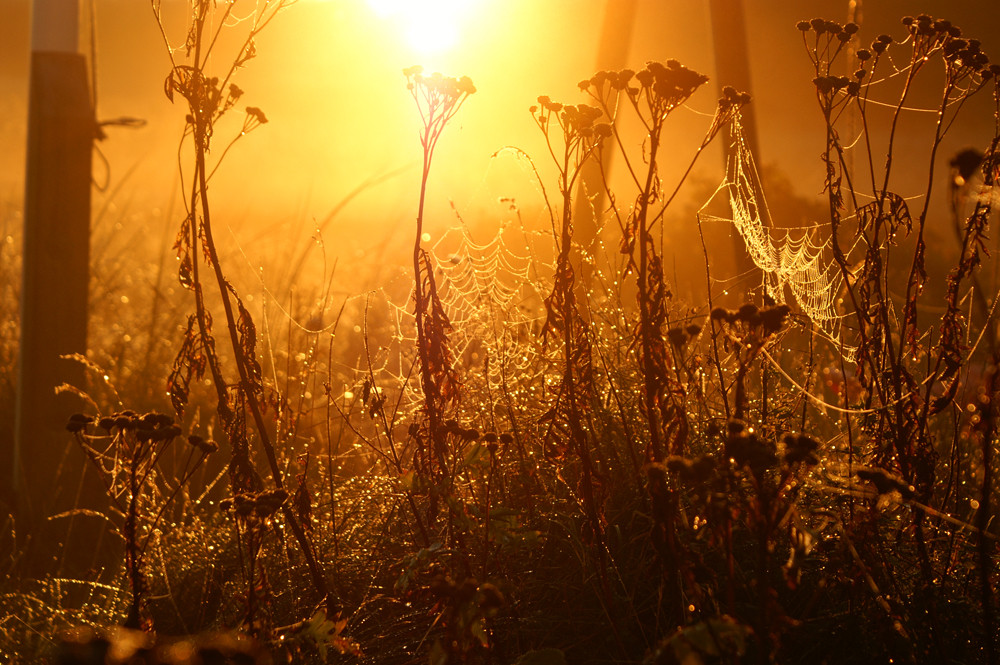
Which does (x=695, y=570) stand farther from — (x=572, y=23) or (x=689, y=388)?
(x=572, y=23)

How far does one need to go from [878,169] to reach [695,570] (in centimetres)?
597

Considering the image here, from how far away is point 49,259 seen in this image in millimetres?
4234

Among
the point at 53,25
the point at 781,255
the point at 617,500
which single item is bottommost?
the point at 617,500

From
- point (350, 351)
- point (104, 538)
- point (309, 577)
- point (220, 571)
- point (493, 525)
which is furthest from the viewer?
point (350, 351)

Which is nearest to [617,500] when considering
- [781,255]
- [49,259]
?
[781,255]

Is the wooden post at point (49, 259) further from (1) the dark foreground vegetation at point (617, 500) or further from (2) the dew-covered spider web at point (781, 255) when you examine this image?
(2) the dew-covered spider web at point (781, 255)

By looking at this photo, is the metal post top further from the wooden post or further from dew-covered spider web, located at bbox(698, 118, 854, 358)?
dew-covered spider web, located at bbox(698, 118, 854, 358)

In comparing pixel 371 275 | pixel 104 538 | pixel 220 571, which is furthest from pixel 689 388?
pixel 371 275

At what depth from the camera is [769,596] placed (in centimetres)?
131

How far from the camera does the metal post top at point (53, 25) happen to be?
4.23m

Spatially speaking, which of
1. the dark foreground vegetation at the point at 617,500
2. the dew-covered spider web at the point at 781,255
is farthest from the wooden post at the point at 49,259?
the dew-covered spider web at the point at 781,255

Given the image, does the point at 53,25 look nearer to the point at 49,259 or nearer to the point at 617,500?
the point at 49,259

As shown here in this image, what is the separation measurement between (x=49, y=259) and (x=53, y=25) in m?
1.15

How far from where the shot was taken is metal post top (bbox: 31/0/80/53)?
4.23 metres
